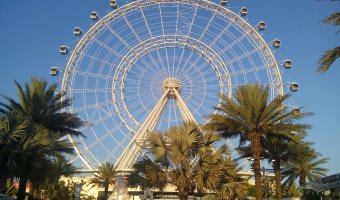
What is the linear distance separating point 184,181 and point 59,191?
14955 mm

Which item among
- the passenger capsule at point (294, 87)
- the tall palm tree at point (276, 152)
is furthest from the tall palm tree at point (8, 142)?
the passenger capsule at point (294, 87)

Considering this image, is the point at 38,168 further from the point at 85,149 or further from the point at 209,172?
the point at 85,149

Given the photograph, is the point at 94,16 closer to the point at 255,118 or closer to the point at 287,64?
the point at 287,64

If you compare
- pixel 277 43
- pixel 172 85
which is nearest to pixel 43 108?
pixel 172 85

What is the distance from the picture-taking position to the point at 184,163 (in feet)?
66.2

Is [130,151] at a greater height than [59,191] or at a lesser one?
greater

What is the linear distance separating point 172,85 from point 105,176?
10304 millimetres

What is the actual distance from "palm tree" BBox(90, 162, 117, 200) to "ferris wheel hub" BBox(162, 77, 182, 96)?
8.73 meters

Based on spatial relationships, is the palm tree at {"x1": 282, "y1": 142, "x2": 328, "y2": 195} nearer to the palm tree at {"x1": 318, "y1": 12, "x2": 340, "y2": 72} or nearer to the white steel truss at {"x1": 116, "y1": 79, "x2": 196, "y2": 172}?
the white steel truss at {"x1": 116, "y1": 79, "x2": 196, "y2": 172}

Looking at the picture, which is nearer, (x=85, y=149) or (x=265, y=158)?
(x=265, y=158)

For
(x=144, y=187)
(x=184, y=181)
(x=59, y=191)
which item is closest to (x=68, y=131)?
(x=144, y=187)

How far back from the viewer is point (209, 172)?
19.9m

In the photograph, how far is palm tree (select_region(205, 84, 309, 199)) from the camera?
20000 mm

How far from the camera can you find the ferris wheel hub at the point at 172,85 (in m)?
38.0
